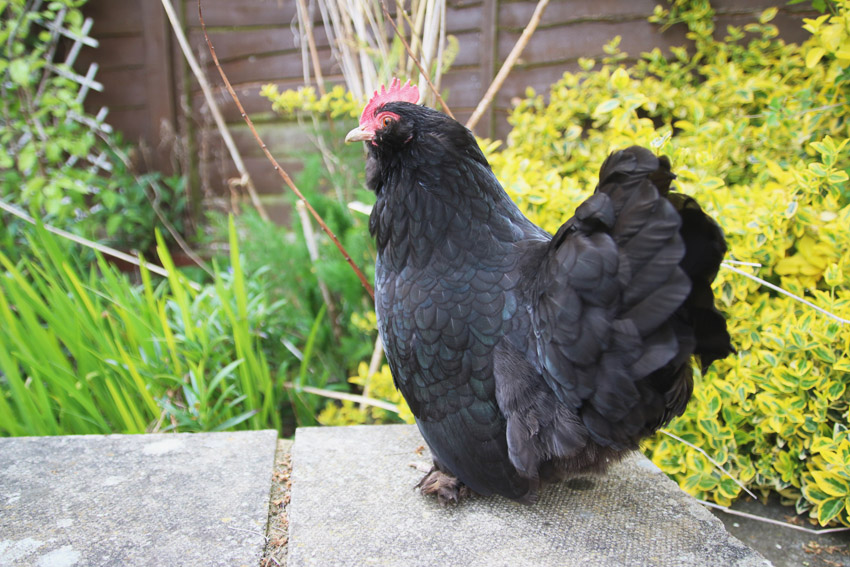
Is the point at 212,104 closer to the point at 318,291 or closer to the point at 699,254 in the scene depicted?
the point at 318,291

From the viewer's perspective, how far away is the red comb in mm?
1626

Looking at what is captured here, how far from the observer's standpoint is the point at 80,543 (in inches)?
52.9

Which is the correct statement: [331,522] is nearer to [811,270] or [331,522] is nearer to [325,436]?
[325,436]

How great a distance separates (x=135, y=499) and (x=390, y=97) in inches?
55.0

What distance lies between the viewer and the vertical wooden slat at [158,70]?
4.50m

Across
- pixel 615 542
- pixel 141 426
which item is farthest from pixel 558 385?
pixel 141 426

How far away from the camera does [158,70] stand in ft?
15.0

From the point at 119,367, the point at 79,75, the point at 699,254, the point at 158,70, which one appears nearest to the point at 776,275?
the point at 699,254

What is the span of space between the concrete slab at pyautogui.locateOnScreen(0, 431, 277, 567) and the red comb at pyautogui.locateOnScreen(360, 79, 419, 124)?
1.15m

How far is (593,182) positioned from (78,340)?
214 centimetres

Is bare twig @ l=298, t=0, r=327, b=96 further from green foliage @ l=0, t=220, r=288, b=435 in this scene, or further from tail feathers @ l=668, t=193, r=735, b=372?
tail feathers @ l=668, t=193, r=735, b=372

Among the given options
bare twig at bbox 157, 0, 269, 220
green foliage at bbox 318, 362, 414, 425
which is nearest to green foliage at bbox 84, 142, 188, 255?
bare twig at bbox 157, 0, 269, 220

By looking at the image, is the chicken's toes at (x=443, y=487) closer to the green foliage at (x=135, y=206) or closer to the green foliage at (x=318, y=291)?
the green foliage at (x=318, y=291)

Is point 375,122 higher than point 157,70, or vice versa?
point 157,70
